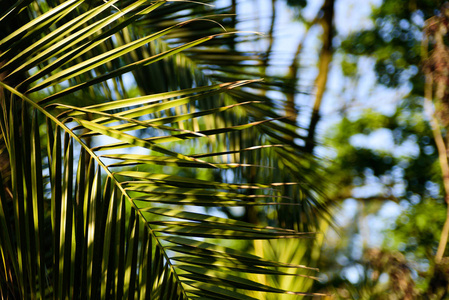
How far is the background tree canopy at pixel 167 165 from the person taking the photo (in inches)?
27.5

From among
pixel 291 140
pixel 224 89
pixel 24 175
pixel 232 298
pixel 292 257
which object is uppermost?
pixel 224 89

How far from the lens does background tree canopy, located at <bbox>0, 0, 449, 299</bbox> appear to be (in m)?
0.70

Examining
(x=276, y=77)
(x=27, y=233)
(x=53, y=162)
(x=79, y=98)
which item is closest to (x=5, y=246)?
(x=27, y=233)

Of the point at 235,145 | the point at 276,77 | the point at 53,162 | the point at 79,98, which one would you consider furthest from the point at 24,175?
the point at 276,77

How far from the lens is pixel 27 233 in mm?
686

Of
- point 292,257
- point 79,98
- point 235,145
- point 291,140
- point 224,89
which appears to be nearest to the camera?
point 224,89

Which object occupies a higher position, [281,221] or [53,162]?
[53,162]

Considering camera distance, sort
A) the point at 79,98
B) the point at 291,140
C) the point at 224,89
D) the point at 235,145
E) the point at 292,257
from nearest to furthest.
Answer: the point at 224,89 < the point at 292,257 < the point at 79,98 < the point at 235,145 < the point at 291,140

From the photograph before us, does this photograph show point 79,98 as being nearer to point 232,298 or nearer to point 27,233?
point 27,233

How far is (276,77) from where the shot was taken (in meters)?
1.80

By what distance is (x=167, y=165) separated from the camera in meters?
0.71

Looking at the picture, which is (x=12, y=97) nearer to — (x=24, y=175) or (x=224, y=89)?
(x=24, y=175)

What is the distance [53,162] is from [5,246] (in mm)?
165

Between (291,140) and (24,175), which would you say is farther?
(291,140)
